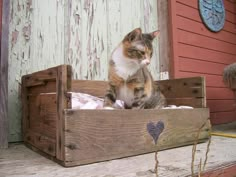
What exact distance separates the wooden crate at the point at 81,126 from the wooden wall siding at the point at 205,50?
0.93 meters

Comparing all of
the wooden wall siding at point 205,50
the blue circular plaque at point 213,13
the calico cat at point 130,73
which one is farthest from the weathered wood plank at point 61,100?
the blue circular plaque at point 213,13

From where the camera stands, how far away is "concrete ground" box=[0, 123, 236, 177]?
2.43 ft

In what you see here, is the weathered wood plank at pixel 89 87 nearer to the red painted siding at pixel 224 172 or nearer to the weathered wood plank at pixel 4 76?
the weathered wood plank at pixel 4 76

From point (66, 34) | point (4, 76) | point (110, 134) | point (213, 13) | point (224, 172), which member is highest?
point (213, 13)

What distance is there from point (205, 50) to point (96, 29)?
4.17 feet

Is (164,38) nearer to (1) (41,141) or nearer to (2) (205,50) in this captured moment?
(2) (205,50)

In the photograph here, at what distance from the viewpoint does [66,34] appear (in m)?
1.64

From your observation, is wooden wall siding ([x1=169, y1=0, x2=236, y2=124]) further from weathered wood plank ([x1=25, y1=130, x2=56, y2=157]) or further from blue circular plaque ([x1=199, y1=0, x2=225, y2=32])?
weathered wood plank ([x1=25, y1=130, x2=56, y2=157])

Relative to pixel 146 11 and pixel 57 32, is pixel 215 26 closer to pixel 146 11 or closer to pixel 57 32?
pixel 146 11

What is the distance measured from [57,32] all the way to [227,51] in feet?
6.71

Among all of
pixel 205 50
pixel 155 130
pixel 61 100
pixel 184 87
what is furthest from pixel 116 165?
pixel 205 50

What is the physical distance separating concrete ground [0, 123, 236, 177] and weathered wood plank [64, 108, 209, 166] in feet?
0.12

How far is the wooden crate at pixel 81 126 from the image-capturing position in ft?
2.79

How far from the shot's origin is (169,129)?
1.17 m
